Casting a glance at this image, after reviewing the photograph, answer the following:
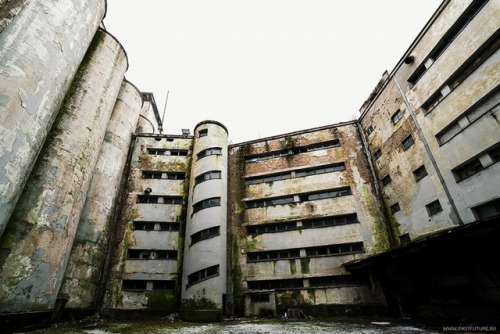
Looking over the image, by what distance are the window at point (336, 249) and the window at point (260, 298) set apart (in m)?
3.80

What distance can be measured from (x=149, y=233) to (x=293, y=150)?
12.8 metres

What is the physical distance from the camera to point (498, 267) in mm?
9242

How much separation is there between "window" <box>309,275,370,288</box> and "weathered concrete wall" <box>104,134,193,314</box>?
888 cm

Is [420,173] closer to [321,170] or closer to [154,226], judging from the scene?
[321,170]

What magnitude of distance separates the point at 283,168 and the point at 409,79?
1023cm

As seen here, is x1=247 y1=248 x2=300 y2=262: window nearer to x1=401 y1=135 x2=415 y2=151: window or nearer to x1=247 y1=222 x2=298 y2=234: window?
x1=247 y1=222 x2=298 y2=234: window

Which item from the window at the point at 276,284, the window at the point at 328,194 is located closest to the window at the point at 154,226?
the window at the point at 276,284

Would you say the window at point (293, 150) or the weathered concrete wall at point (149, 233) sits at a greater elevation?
the window at point (293, 150)

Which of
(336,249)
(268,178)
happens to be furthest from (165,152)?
(336,249)

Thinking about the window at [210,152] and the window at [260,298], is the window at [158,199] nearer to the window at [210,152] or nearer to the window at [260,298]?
the window at [210,152]

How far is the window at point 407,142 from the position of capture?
15009mm

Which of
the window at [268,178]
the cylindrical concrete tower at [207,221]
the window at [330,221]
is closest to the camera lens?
the cylindrical concrete tower at [207,221]

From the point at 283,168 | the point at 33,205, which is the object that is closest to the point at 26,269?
the point at 33,205

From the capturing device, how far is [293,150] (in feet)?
67.3
